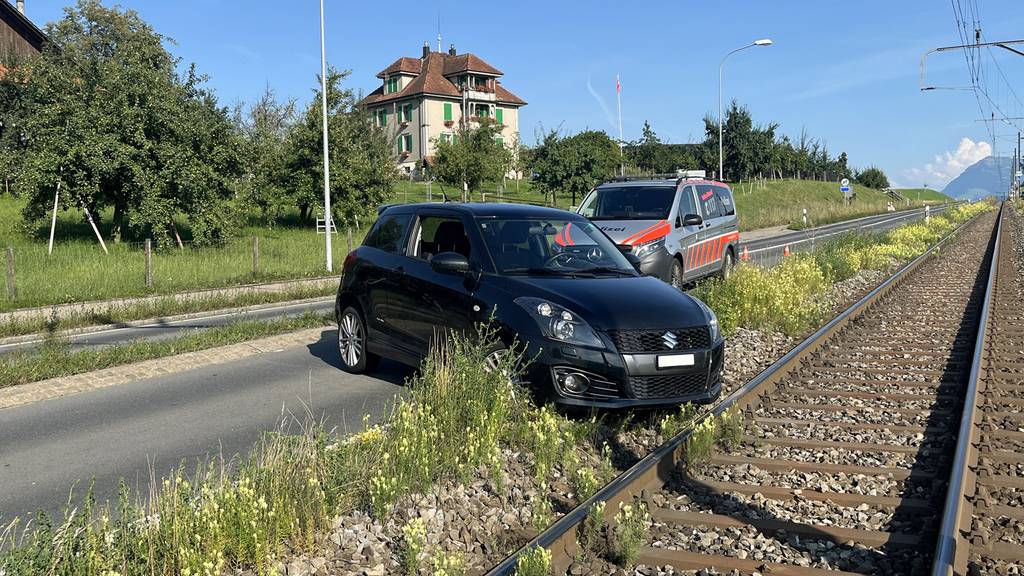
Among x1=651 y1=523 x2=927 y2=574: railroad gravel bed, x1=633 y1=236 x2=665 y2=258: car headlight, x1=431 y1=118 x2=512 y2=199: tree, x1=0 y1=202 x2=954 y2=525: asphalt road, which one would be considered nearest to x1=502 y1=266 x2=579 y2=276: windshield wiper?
x1=0 y1=202 x2=954 y2=525: asphalt road

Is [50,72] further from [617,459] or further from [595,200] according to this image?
[617,459]

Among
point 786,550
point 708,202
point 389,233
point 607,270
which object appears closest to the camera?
point 786,550

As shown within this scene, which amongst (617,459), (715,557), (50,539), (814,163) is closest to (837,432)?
(617,459)

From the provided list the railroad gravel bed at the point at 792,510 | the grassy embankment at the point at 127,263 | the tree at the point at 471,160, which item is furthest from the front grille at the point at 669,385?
the tree at the point at 471,160

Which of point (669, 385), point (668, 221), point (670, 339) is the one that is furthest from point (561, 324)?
point (668, 221)

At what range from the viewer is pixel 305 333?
1256 cm

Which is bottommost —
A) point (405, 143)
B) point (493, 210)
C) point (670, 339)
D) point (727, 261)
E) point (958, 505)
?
point (958, 505)

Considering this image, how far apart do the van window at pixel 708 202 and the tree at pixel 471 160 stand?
1339 inches

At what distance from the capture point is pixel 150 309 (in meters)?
16.8

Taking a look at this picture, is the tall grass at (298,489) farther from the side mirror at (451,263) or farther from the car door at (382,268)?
the car door at (382,268)

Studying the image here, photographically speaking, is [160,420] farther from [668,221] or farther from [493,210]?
[668,221]

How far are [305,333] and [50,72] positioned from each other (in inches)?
824

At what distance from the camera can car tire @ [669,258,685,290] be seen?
553 inches

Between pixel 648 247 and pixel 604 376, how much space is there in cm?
727
